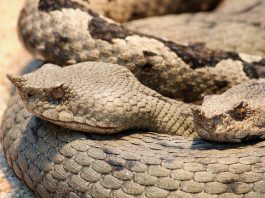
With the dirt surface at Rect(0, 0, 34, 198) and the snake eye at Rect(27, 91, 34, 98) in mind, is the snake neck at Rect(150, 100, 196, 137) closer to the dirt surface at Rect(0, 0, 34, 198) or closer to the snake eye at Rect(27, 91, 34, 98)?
the snake eye at Rect(27, 91, 34, 98)

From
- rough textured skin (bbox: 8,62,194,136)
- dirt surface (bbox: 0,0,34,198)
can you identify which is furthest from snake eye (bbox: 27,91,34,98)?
dirt surface (bbox: 0,0,34,198)

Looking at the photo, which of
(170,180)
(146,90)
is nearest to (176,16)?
(146,90)

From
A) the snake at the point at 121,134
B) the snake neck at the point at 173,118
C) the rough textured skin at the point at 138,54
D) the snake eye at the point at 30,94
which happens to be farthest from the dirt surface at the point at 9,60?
the snake neck at the point at 173,118

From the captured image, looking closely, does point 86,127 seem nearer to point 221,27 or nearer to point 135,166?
point 135,166

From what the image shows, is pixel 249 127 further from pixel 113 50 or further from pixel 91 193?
pixel 113 50

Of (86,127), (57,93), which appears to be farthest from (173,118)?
(57,93)

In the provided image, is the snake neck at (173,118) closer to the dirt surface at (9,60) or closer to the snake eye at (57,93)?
the snake eye at (57,93)
